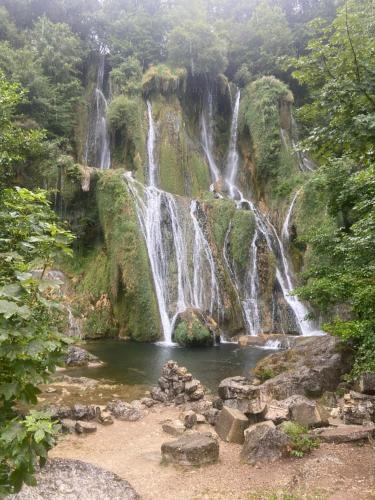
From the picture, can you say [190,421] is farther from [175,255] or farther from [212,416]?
[175,255]

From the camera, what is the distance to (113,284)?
59.8 ft

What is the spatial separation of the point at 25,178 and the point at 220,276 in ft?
38.2

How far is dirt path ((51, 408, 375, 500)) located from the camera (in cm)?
410

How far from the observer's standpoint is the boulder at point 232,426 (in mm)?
5973

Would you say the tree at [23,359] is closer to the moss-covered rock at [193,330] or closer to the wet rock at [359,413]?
the wet rock at [359,413]

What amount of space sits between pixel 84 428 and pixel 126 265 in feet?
37.1

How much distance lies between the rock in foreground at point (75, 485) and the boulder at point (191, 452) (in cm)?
122

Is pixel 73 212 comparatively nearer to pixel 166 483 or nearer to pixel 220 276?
pixel 220 276

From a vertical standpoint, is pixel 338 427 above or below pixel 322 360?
below

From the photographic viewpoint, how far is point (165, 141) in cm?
2512

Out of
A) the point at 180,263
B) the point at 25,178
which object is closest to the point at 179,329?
the point at 180,263

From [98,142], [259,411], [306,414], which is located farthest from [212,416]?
[98,142]

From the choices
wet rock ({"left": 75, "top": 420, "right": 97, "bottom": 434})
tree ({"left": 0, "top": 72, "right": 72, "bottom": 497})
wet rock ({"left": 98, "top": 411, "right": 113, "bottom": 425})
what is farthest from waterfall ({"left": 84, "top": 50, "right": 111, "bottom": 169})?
tree ({"left": 0, "top": 72, "right": 72, "bottom": 497})

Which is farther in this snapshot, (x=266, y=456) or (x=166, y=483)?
(x=266, y=456)
